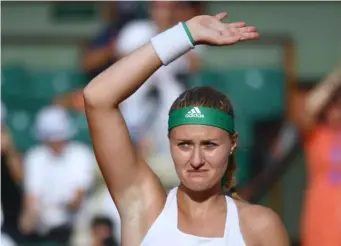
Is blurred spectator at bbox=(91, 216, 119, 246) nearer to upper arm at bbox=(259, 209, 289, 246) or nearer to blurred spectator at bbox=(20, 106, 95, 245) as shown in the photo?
blurred spectator at bbox=(20, 106, 95, 245)

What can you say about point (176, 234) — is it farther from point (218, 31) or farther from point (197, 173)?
point (218, 31)

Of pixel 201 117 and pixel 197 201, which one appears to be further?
pixel 197 201

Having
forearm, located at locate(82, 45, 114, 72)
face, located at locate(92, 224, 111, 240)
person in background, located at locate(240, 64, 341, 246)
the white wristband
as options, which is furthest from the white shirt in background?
the white wristband

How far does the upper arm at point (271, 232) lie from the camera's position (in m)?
3.66

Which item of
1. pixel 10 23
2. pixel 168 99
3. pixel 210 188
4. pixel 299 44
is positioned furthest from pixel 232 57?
pixel 210 188

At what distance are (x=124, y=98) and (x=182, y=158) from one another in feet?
1.01

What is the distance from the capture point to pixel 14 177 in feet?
27.4

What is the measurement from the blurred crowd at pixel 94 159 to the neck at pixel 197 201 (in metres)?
3.85

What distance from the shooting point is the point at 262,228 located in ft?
12.1

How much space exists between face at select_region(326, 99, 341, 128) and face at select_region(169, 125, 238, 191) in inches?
152

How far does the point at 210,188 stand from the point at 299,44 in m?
5.62

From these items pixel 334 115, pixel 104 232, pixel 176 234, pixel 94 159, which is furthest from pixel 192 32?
pixel 94 159

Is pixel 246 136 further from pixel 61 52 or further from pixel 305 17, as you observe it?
pixel 61 52

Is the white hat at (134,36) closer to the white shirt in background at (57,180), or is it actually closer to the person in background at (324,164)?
the white shirt in background at (57,180)
